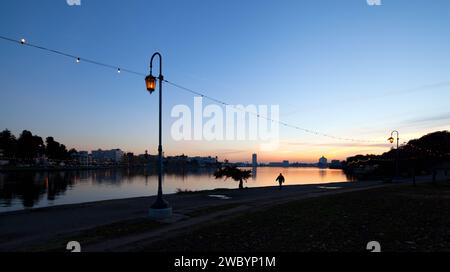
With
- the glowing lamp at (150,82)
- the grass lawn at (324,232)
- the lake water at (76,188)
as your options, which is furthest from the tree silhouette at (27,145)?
the grass lawn at (324,232)

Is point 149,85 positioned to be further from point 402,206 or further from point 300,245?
point 402,206

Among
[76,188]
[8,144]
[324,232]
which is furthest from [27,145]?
[324,232]

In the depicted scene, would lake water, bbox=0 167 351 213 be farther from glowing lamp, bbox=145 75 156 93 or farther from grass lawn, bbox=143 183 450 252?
grass lawn, bbox=143 183 450 252

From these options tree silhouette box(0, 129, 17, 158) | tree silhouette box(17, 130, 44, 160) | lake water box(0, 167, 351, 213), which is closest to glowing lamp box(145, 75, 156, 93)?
lake water box(0, 167, 351, 213)

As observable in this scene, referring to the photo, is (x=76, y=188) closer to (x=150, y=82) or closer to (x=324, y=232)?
(x=150, y=82)

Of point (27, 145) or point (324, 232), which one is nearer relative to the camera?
point (324, 232)

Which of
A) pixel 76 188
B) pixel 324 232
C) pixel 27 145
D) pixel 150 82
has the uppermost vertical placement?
pixel 150 82

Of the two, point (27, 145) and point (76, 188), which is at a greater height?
point (27, 145)

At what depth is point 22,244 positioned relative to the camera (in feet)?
32.4

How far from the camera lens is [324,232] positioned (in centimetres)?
961

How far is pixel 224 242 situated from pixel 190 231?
227cm

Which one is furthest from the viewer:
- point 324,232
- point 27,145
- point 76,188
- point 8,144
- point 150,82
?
point 27,145

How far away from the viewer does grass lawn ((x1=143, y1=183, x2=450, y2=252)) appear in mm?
8000
